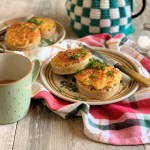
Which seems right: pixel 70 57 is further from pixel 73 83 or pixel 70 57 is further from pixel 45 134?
pixel 45 134

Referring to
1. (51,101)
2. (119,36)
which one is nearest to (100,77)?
(51,101)

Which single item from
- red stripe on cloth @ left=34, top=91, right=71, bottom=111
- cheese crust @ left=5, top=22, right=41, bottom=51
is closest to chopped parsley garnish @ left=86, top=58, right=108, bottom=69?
red stripe on cloth @ left=34, top=91, right=71, bottom=111

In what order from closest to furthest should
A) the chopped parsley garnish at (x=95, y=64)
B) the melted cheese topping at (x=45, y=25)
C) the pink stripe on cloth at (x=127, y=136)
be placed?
1. the pink stripe on cloth at (x=127, y=136)
2. the chopped parsley garnish at (x=95, y=64)
3. the melted cheese topping at (x=45, y=25)

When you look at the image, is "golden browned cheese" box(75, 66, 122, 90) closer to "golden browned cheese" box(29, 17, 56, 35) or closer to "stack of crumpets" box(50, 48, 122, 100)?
"stack of crumpets" box(50, 48, 122, 100)

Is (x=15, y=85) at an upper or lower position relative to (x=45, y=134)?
upper

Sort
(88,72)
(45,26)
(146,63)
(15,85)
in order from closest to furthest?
(15,85), (88,72), (146,63), (45,26)

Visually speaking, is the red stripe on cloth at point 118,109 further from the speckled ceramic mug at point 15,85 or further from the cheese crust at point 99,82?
the speckled ceramic mug at point 15,85

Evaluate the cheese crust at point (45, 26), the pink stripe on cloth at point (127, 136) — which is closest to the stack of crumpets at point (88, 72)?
the pink stripe on cloth at point (127, 136)
